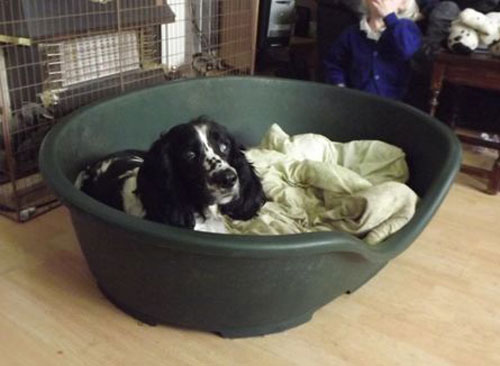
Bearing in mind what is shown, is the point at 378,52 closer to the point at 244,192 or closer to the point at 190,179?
the point at 244,192

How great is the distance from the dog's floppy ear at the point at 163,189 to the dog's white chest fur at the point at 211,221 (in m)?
0.07

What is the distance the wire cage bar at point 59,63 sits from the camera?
213 centimetres

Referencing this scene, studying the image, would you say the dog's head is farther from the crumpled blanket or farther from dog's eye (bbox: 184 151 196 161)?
the crumpled blanket

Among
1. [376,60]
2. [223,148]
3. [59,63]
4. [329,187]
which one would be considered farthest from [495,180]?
[59,63]

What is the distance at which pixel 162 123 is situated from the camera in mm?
2307

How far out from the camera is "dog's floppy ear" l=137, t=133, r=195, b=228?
151cm

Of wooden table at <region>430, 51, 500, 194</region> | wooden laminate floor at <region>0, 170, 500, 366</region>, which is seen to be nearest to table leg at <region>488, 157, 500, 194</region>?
wooden table at <region>430, 51, 500, 194</region>

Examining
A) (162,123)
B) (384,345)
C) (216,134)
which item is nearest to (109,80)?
(162,123)

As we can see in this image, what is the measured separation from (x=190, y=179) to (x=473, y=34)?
173cm

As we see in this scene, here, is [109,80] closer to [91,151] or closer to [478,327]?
[91,151]

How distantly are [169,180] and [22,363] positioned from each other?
64cm

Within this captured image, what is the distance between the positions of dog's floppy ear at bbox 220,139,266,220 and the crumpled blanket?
0.11 m

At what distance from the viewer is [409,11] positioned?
2.91 metres

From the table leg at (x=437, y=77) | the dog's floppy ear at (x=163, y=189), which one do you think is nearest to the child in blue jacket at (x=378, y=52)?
the table leg at (x=437, y=77)
